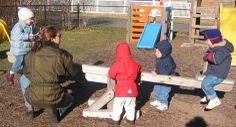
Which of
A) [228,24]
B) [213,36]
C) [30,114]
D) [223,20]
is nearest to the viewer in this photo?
[30,114]

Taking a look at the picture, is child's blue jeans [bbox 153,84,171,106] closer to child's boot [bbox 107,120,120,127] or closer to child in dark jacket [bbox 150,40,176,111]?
child in dark jacket [bbox 150,40,176,111]

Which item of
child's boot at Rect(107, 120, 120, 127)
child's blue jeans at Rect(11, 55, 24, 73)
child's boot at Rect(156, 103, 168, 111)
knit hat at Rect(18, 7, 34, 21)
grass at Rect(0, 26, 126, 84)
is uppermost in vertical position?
knit hat at Rect(18, 7, 34, 21)

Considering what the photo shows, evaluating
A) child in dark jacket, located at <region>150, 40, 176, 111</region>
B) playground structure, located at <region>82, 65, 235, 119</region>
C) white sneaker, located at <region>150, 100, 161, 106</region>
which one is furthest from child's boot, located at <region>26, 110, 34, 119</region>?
white sneaker, located at <region>150, 100, 161, 106</region>

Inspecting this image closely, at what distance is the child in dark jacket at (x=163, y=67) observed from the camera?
5926 mm

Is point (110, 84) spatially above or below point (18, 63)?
below

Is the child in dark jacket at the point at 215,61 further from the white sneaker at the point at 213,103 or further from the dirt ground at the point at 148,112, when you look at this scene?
the dirt ground at the point at 148,112

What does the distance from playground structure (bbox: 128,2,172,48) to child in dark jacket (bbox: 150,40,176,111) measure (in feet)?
26.1

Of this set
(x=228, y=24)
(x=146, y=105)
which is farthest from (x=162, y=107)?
(x=228, y=24)

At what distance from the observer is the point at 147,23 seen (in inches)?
594

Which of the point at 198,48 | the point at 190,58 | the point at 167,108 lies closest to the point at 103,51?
the point at 190,58

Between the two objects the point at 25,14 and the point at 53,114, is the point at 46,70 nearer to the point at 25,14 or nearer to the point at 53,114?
the point at 53,114

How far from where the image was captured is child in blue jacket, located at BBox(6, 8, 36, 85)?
643 cm

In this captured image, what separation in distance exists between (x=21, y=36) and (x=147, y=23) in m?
9.11

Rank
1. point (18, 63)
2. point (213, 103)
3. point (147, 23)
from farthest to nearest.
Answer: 1. point (147, 23)
2. point (18, 63)
3. point (213, 103)
